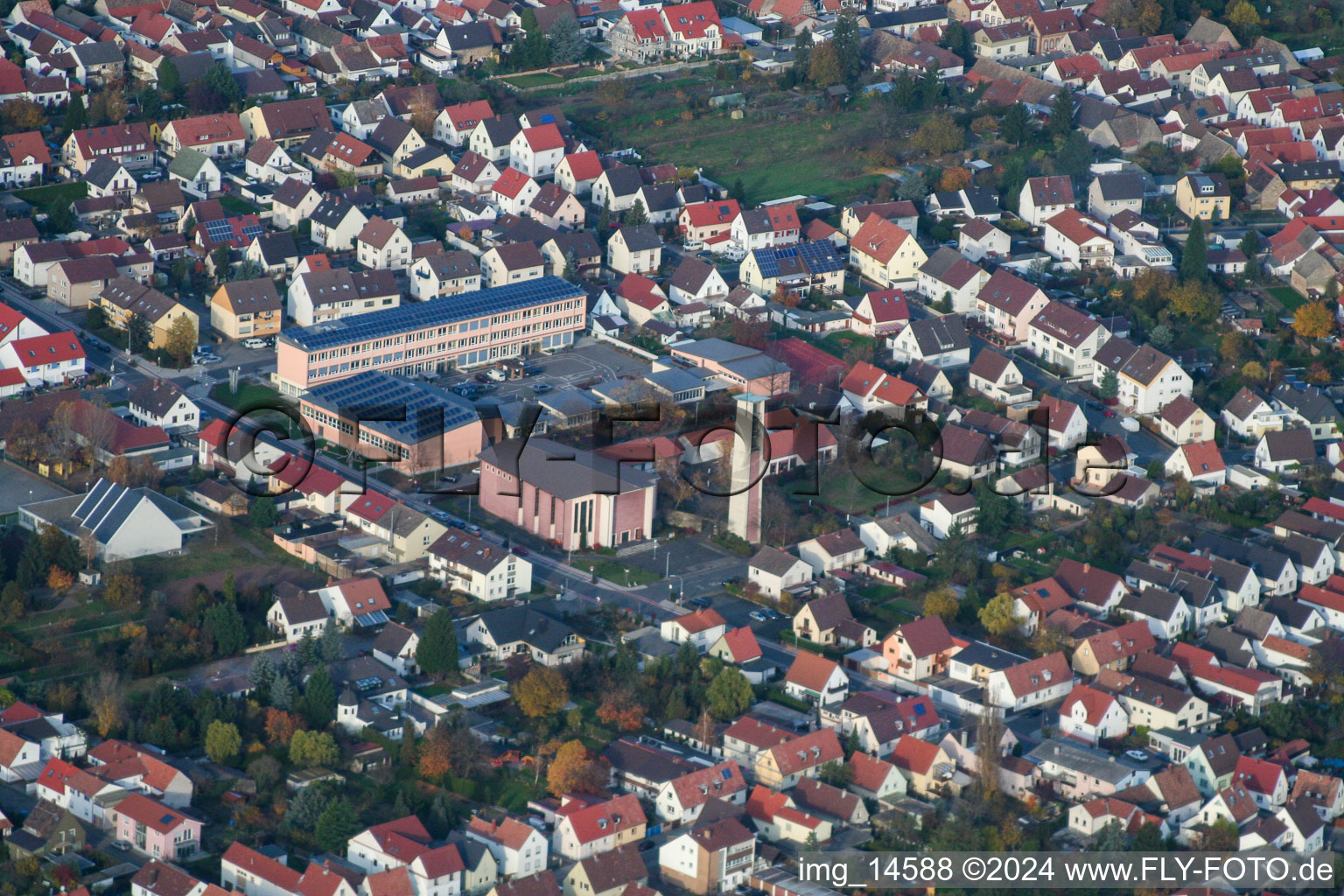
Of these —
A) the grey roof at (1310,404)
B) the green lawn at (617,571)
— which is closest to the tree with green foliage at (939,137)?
the grey roof at (1310,404)

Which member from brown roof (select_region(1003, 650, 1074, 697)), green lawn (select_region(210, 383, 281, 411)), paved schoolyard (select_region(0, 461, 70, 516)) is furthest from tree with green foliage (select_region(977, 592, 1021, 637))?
paved schoolyard (select_region(0, 461, 70, 516))

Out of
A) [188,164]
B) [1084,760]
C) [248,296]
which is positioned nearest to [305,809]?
[1084,760]

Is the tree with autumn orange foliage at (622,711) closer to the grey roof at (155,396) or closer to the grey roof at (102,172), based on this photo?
the grey roof at (155,396)

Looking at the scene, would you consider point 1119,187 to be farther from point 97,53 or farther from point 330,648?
point 330,648

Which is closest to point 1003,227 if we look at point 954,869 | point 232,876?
point 954,869

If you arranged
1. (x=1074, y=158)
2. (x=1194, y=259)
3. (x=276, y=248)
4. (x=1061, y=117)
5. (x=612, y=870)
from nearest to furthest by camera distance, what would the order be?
(x=612, y=870) < (x=276, y=248) < (x=1194, y=259) < (x=1074, y=158) < (x=1061, y=117)

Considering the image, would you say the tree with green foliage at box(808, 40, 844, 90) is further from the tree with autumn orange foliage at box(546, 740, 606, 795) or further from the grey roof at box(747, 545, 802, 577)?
the tree with autumn orange foliage at box(546, 740, 606, 795)
